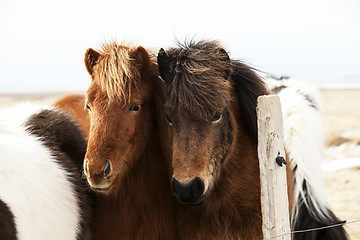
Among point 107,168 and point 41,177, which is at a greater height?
point 107,168

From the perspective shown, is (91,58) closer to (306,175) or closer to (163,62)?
(163,62)

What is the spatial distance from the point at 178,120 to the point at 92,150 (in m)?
0.64

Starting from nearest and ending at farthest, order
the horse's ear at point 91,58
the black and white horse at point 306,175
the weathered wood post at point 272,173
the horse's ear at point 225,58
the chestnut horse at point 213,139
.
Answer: the weathered wood post at point 272,173
the chestnut horse at point 213,139
the horse's ear at point 225,58
the horse's ear at point 91,58
the black and white horse at point 306,175

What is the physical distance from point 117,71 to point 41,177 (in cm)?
100

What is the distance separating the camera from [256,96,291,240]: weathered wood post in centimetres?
249

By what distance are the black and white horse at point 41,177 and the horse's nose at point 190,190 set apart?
3.20ft

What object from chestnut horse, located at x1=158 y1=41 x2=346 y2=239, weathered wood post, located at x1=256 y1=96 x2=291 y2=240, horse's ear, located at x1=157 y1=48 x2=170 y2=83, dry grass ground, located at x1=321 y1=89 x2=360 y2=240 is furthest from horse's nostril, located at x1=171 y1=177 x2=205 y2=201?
dry grass ground, located at x1=321 y1=89 x2=360 y2=240

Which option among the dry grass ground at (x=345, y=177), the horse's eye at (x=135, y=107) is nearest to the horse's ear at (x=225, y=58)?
the horse's eye at (x=135, y=107)

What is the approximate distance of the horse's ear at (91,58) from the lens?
10.5ft

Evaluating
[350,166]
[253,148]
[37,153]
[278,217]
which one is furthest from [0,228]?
[350,166]

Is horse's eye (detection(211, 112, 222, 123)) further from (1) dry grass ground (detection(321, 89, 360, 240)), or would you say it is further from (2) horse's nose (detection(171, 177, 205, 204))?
(1) dry grass ground (detection(321, 89, 360, 240))

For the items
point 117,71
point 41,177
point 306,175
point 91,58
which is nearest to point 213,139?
point 117,71

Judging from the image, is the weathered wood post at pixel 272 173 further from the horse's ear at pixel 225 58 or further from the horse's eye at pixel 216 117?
the horse's ear at pixel 225 58

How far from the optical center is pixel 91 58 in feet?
10.5
